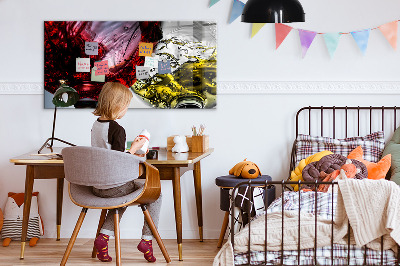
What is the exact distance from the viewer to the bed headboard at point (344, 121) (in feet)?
14.3

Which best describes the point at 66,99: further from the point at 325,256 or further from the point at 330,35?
the point at 325,256

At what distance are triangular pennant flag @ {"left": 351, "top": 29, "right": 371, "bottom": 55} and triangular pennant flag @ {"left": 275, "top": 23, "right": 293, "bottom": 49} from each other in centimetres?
47

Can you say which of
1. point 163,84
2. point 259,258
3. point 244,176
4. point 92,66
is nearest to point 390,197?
point 259,258


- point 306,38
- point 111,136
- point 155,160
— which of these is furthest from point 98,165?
point 306,38

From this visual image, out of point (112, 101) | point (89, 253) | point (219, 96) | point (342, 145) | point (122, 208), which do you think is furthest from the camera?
point (219, 96)

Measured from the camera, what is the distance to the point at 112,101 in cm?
346

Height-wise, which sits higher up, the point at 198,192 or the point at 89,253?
the point at 198,192

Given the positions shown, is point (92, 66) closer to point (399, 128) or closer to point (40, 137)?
point (40, 137)

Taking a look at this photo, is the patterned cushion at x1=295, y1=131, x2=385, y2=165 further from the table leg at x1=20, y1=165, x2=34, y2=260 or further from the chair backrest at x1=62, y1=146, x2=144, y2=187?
the table leg at x1=20, y1=165, x2=34, y2=260

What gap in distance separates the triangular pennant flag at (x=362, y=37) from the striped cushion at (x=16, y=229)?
2671mm

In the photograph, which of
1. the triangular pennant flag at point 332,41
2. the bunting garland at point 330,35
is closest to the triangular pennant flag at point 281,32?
the bunting garland at point 330,35

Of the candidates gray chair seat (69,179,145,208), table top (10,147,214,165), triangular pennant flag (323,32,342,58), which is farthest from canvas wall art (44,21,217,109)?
gray chair seat (69,179,145,208)

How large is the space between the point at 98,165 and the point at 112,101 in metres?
0.44

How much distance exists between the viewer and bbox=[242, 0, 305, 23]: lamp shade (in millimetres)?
3080
